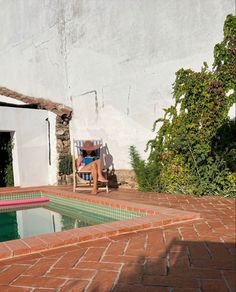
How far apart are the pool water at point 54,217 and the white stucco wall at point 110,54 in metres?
2.09

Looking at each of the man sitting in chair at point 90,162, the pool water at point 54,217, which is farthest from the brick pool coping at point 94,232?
the man sitting in chair at point 90,162

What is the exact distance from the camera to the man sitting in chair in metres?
5.61

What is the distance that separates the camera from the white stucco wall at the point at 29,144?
23.1 ft

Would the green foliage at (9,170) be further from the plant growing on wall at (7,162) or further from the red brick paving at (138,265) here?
the red brick paving at (138,265)

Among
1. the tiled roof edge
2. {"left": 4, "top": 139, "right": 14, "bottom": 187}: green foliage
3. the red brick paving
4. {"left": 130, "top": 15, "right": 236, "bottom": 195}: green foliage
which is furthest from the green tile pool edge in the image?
the tiled roof edge

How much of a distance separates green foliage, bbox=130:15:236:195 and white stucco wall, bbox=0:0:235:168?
321 millimetres

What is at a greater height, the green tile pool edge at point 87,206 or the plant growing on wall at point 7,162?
the plant growing on wall at point 7,162

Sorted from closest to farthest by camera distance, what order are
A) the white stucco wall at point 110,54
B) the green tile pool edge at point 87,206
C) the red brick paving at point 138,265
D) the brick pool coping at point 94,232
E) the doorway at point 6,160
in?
the red brick paving at point 138,265 < the brick pool coping at point 94,232 < the green tile pool edge at point 87,206 < the white stucco wall at point 110,54 < the doorway at point 6,160

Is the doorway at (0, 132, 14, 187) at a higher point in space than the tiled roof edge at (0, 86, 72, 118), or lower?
lower

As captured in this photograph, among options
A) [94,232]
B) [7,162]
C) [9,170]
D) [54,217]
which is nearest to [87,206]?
[54,217]

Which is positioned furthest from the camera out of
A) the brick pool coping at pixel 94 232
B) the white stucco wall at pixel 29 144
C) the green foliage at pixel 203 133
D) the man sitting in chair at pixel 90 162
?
the white stucco wall at pixel 29 144

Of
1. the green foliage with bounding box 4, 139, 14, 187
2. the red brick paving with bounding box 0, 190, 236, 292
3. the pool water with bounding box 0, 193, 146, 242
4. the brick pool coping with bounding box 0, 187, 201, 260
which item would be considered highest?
the green foliage with bounding box 4, 139, 14, 187

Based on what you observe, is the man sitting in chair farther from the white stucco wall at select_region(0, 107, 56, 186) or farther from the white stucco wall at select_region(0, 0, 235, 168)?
the white stucco wall at select_region(0, 107, 56, 186)

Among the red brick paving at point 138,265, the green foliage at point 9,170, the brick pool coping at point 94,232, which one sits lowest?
the red brick paving at point 138,265
